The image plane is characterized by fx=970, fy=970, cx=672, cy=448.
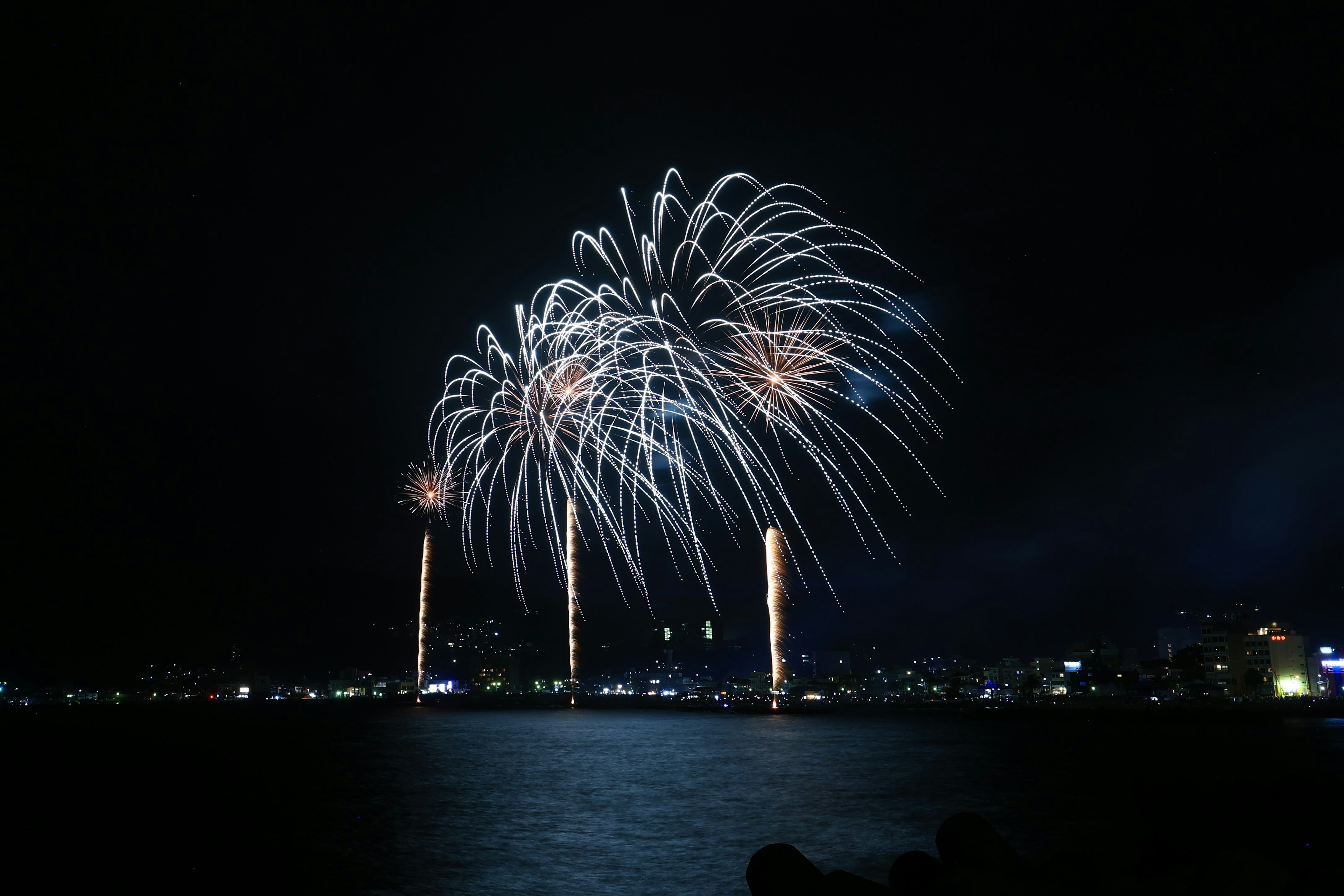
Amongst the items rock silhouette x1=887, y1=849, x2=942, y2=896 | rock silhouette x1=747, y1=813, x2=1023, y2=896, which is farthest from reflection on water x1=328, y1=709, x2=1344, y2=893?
rock silhouette x1=887, y1=849, x2=942, y2=896

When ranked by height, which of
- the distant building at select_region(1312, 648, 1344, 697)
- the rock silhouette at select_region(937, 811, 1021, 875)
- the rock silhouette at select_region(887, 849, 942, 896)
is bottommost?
the distant building at select_region(1312, 648, 1344, 697)

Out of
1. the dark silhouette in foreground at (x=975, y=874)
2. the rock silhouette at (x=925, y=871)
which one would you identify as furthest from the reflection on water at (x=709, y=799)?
the rock silhouette at (x=925, y=871)

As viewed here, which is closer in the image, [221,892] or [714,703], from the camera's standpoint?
[221,892]

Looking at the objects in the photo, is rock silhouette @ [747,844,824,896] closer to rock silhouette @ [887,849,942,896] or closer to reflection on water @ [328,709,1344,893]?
rock silhouette @ [887,849,942,896]

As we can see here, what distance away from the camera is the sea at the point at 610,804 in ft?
41.1

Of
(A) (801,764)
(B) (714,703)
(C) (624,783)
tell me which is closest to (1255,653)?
(B) (714,703)

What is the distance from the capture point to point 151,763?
167 feet

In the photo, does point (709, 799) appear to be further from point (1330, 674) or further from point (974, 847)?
point (1330, 674)

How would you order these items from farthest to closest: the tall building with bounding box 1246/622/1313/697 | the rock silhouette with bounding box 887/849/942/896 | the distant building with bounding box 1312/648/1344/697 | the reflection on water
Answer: the tall building with bounding box 1246/622/1313/697
the distant building with bounding box 1312/648/1344/697
the reflection on water
the rock silhouette with bounding box 887/849/942/896

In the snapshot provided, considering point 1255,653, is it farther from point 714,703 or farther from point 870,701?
point 714,703

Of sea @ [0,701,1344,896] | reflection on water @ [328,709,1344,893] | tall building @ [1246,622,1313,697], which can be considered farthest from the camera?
tall building @ [1246,622,1313,697]

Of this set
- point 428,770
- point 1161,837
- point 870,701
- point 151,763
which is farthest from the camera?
point 870,701

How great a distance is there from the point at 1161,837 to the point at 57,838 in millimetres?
25096

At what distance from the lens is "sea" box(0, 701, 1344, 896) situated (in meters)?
12.5
